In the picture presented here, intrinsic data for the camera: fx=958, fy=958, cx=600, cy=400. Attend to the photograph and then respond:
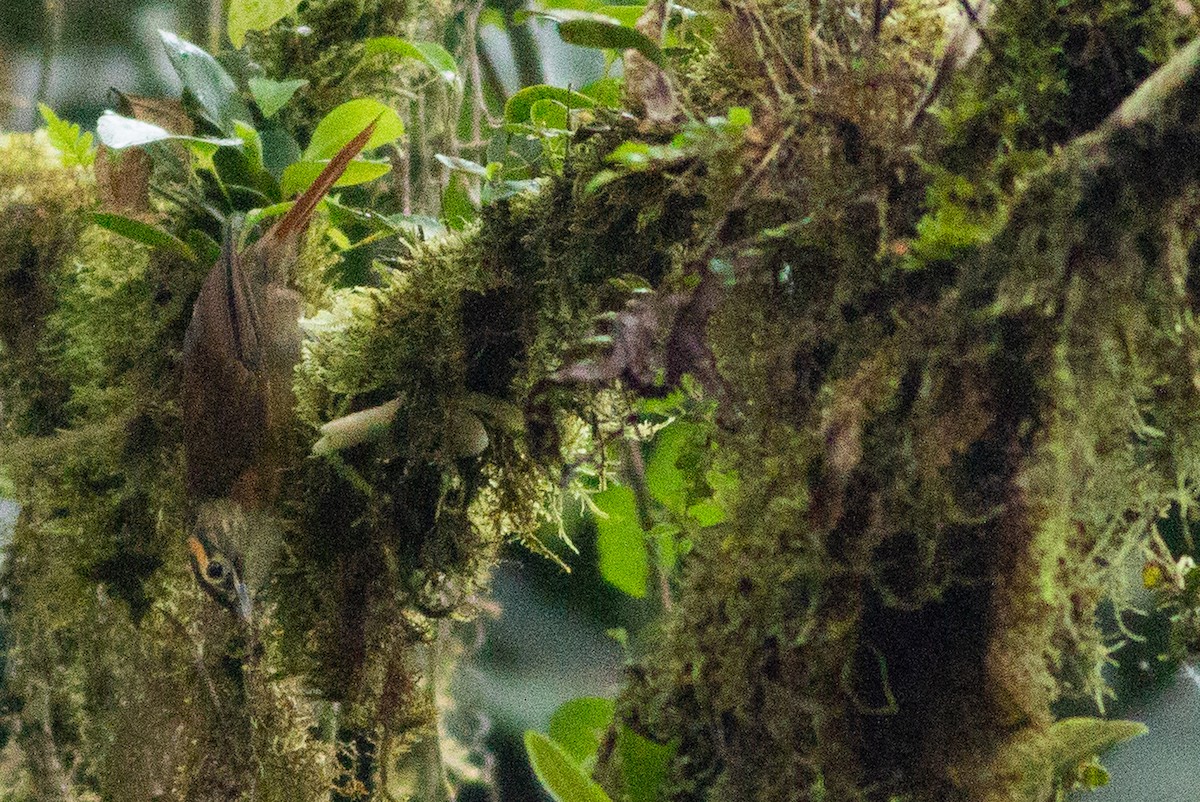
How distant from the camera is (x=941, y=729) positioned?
2.38 feet

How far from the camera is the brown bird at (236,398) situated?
1240 mm

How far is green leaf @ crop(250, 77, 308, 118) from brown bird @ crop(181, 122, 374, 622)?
0.20 m

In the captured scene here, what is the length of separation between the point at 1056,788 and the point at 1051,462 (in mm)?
365

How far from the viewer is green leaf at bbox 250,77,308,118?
1.37 m

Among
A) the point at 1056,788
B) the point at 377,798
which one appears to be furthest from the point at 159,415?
the point at 1056,788

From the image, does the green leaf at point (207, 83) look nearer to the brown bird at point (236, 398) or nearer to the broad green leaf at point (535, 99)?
the brown bird at point (236, 398)

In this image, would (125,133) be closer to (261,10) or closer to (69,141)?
(261,10)

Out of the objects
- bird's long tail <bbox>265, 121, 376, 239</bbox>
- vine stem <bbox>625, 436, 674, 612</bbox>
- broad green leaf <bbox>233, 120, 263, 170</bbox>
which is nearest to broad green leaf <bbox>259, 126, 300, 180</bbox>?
broad green leaf <bbox>233, 120, 263, 170</bbox>

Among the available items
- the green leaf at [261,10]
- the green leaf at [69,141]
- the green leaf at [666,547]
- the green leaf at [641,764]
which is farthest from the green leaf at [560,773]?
the green leaf at [69,141]

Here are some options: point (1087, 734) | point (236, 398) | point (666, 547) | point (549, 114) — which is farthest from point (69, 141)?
point (1087, 734)

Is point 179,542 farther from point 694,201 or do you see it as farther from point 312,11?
point 694,201

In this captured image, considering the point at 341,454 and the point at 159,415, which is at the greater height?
the point at 159,415

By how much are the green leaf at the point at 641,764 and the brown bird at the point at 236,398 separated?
637 millimetres

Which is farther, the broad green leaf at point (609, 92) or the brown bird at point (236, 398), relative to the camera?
the brown bird at point (236, 398)
